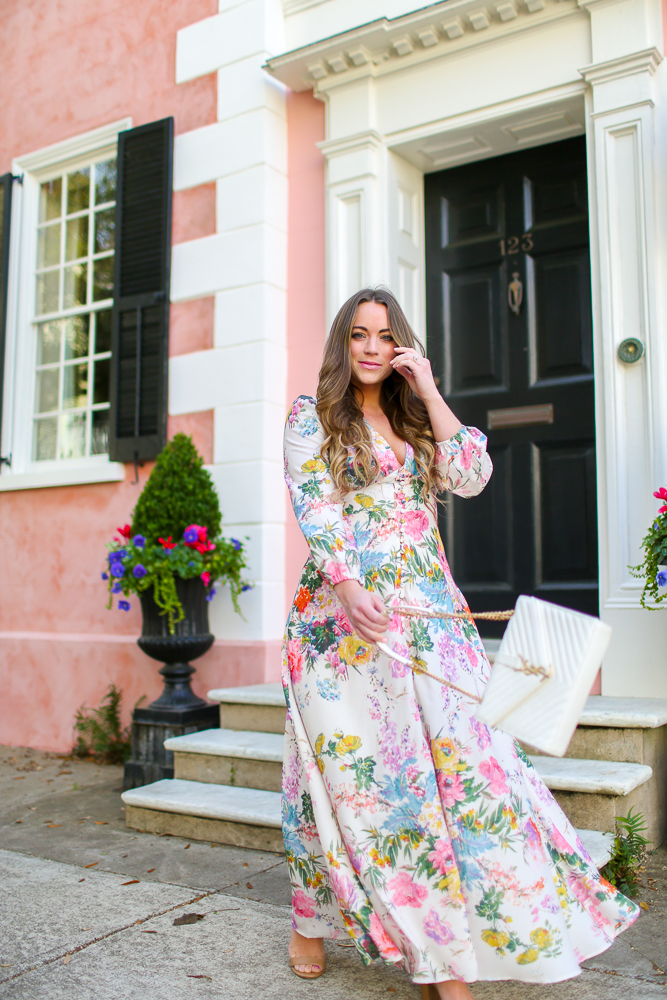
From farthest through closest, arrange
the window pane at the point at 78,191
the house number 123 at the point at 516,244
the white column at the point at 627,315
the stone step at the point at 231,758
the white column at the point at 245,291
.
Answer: the window pane at the point at 78,191 < the white column at the point at 245,291 < the house number 123 at the point at 516,244 < the stone step at the point at 231,758 < the white column at the point at 627,315

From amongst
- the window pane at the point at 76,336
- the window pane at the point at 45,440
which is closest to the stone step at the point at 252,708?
the window pane at the point at 45,440

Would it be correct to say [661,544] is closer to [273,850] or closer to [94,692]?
[273,850]

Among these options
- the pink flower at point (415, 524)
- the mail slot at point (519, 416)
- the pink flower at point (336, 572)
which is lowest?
the pink flower at point (336, 572)

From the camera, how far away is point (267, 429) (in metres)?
4.52

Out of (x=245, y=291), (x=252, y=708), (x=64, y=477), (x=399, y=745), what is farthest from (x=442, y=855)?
(x=64, y=477)

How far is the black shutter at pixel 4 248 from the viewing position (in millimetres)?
5750

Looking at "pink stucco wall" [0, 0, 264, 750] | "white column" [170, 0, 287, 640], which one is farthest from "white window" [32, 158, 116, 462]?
"white column" [170, 0, 287, 640]

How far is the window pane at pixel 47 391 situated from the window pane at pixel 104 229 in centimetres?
91

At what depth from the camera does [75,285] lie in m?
5.73

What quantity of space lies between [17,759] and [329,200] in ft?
12.3

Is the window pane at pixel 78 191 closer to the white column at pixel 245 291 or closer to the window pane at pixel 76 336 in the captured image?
the window pane at pixel 76 336

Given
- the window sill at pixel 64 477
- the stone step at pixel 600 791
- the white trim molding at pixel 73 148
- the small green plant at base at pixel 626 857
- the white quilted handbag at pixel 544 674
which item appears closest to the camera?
the white quilted handbag at pixel 544 674

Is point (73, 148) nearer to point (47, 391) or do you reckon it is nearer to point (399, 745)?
point (47, 391)

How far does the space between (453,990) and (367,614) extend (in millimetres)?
869
